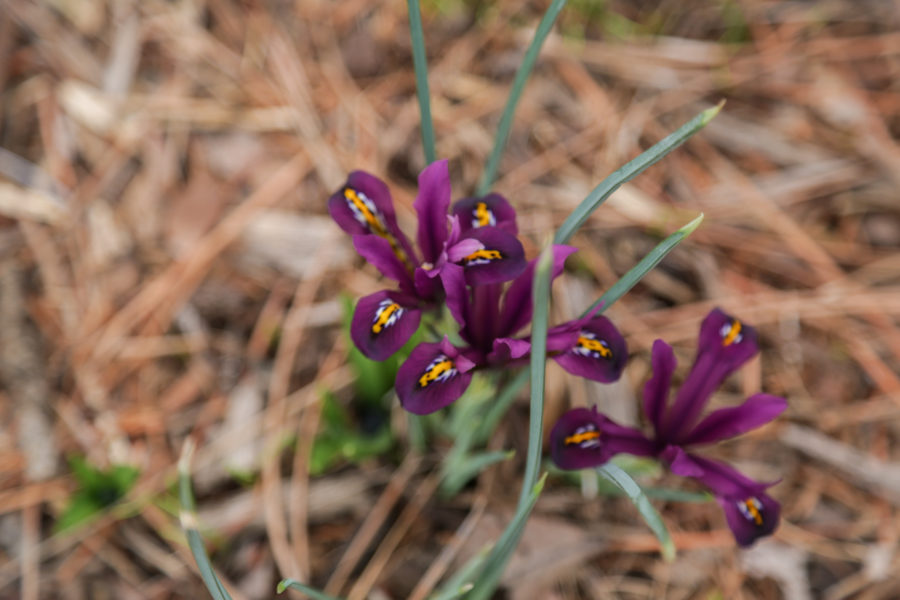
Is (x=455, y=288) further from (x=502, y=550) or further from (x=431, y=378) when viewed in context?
(x=502, y=550)

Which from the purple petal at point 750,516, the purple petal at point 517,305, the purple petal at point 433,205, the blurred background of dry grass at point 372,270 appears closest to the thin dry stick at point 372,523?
the blurred background of dry grass at point 372,270

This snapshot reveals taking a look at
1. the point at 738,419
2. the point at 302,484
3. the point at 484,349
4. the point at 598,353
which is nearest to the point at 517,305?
the point at 484,349

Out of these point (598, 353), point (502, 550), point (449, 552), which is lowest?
point (449, 552)

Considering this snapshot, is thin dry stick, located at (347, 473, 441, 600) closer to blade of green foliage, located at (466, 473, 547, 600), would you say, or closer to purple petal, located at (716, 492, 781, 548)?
blade of green foliage, located at (466, 473, 547, 600)

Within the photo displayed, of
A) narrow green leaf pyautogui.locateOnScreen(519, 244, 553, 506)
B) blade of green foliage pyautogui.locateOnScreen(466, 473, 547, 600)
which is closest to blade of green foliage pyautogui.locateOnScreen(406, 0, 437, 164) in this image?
narrow green leaf pyautogui.locateOnScreen(519, 244, 553, 506)

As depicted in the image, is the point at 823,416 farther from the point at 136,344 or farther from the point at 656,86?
the point at 136,344

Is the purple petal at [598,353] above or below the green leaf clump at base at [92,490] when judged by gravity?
above

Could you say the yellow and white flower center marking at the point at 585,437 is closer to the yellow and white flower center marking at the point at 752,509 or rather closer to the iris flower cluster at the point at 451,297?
the iris flower cluster at the point at 451,297
